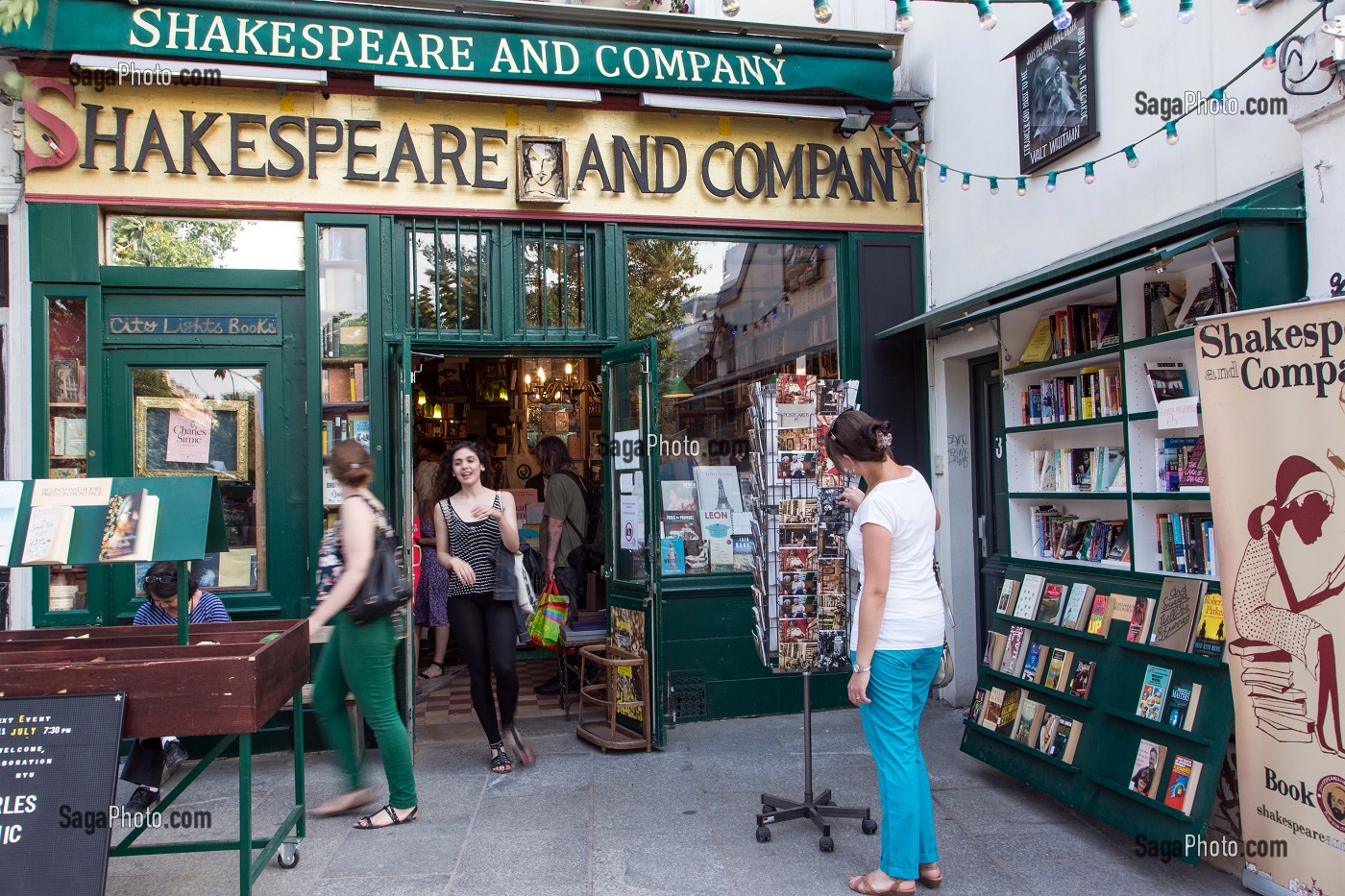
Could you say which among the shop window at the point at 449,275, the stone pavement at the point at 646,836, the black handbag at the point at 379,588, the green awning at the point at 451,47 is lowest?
the stone pavement at the point at 646,836

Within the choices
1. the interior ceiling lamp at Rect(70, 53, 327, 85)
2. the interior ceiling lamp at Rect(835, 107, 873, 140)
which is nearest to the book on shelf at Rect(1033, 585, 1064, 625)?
the interior ceiling lamp at Rect(835, 107, 873, 140)

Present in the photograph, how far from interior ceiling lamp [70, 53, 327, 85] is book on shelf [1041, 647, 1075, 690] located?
533 centimetres

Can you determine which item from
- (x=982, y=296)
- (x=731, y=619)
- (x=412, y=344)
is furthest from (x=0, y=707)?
(x=982, y=296)

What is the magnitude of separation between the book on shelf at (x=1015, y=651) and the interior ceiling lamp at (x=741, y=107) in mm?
3725

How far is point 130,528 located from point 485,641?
208 cm

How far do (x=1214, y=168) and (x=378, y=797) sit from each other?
16.8 ft

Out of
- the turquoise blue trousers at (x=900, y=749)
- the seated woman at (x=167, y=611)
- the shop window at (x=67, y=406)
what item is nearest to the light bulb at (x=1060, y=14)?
the turquoise blue trousers at (x=900, y=749)

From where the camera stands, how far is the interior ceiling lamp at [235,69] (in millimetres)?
5411

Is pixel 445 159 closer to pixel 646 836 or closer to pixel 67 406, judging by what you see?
pixel 67 406

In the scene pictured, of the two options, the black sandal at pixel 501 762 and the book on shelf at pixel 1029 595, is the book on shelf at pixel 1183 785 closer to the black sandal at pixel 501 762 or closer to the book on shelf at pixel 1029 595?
the book on shelf at pixel 1029 595

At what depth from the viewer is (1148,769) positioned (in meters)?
3.86

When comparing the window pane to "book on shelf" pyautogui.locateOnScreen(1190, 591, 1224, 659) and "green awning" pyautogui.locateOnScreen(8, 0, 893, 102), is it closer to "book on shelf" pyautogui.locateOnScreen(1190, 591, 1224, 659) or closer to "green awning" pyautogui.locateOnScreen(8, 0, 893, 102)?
"green awning" pyautogui.locateOnScreen(8, 0, 893, 102)

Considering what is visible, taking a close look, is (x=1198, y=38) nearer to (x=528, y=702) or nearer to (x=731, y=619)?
(x=731, y=619)

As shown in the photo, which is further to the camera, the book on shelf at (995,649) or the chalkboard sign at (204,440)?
the chalkboard sign at (204,440)
